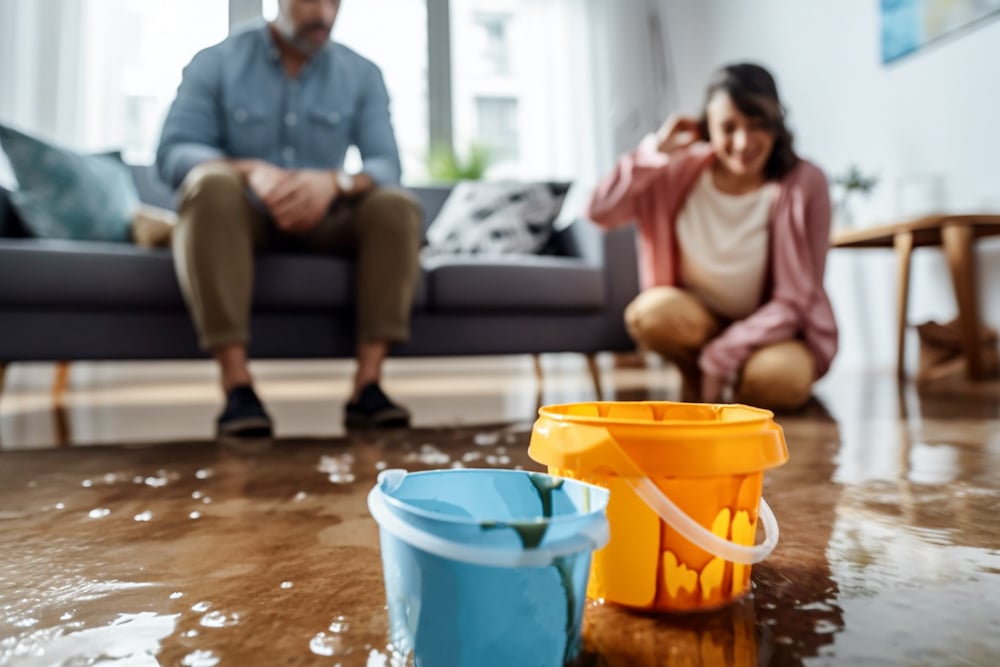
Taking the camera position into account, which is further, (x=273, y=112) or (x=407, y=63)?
(x=407, y=63)

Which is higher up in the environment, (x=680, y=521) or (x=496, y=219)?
(x=496, y=219)

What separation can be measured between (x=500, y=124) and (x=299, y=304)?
84.3 inches

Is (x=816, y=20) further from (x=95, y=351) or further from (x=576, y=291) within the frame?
(x=95, y=351)

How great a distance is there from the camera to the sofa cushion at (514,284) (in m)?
1.68

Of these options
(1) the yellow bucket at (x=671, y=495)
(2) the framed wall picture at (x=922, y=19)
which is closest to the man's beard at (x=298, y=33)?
(1) the yellow bucket at (x=671, y=495)

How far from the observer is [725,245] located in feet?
4.61

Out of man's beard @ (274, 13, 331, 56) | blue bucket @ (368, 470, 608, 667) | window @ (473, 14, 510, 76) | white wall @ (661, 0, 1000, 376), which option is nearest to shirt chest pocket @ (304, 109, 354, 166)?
man's beard @ (274, 13, 331, 56)

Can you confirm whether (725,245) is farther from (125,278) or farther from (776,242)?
(125,278)

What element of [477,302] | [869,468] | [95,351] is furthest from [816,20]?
[95,351]

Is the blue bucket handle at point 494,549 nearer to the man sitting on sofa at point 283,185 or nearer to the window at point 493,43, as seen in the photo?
the man sitting on sofa at point 283,185

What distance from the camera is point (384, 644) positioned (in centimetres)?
37

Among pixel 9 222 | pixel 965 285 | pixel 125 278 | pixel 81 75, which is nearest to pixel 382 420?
pixel 125 278

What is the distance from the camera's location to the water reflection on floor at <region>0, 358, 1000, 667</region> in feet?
1.20

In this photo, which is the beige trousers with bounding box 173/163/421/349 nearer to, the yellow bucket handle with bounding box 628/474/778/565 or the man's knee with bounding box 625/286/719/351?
the man's knee with bounding box 625/286/719/351
